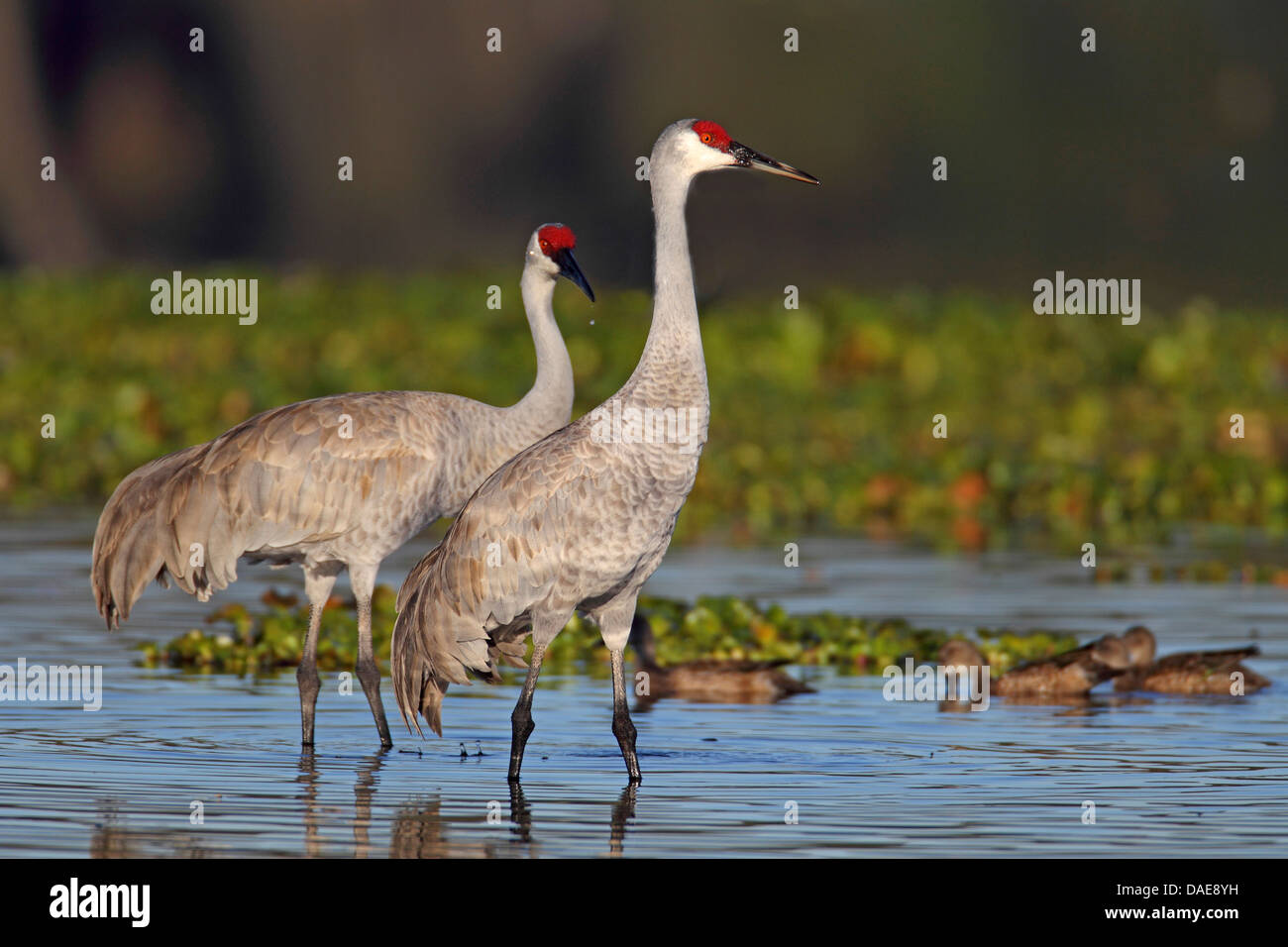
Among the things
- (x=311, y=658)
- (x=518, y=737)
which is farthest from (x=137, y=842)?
(x=311, y=658)

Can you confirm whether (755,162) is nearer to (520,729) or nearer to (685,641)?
(520,729)

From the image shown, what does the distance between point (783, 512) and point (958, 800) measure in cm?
1178

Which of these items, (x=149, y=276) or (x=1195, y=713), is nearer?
(x=1195, y=713)

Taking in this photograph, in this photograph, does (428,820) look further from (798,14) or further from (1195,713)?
(798,14)

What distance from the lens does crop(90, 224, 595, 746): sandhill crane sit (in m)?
11.0

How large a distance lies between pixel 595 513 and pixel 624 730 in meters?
0.91

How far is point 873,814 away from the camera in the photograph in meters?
9.03

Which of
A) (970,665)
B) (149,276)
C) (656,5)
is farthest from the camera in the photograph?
(656,5)

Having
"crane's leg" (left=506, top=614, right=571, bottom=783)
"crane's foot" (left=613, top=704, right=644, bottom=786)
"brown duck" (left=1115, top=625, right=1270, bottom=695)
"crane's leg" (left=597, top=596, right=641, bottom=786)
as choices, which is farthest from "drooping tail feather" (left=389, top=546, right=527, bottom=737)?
"brown duck" (left=1115, top=625, right=1270, bottom=695)

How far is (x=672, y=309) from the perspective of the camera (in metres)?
9.89

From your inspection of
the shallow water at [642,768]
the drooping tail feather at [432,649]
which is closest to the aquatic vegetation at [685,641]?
the shallow water at [642,768]

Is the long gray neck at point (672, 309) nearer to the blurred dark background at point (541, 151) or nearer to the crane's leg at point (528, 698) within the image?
the crane's leg at point (528, 698)
